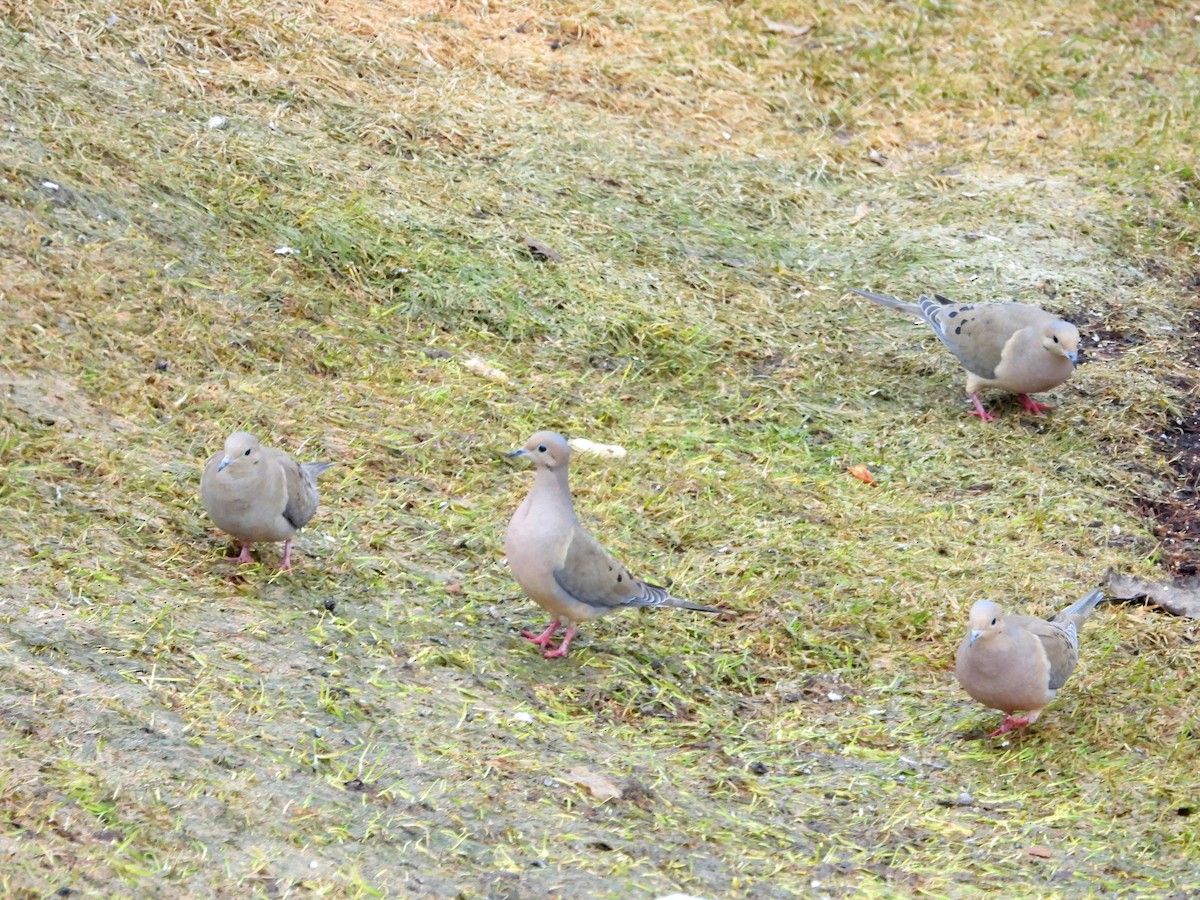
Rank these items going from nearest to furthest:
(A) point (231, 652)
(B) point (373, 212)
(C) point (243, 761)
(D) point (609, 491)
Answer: (C) point (243, 761)
(A) point (231, 652)
(D) point (609, 491)
(B) point (373, 212)

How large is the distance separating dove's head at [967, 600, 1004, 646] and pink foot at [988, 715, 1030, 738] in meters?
0.39

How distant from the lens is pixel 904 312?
753 cm

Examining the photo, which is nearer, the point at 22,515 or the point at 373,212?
the point at 22,515

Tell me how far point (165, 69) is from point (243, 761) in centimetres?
493

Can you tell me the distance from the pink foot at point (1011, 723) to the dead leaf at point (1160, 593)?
107 centimetres

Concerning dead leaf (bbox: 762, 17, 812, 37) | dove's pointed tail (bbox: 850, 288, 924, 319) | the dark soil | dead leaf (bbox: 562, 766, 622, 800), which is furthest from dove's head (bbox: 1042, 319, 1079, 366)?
dead leaf (bbox: 762, 17, 812, 37)

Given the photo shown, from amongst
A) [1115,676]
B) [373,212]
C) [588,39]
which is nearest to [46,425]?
[373,212]

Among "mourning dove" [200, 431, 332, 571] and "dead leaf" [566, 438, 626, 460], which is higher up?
"mourning dove" [200, 431, 332, 571]

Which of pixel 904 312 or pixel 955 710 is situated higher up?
pixel 904 312

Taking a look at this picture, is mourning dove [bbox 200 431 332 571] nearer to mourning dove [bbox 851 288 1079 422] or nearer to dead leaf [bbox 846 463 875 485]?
dead leaf [bbox 846 463 875 485]

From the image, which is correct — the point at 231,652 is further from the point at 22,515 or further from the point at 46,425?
the point at 46,425

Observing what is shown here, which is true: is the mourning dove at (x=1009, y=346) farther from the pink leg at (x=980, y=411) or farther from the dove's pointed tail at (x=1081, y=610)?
the dove's pointed tail at (x=1081, y=610)

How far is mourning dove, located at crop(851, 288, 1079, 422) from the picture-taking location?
6.62m

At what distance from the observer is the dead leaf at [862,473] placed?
247 inches
